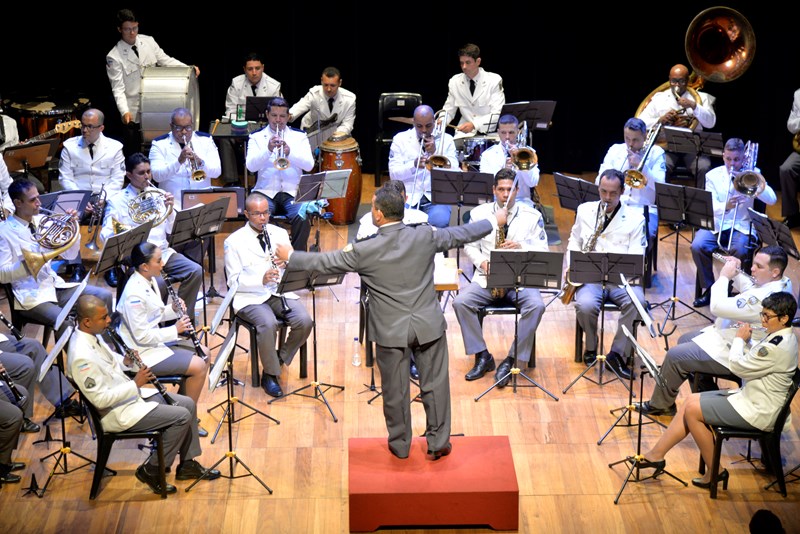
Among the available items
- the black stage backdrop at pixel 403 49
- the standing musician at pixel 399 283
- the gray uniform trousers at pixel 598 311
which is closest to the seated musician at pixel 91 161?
the black stage backdrop at pixel 403 49

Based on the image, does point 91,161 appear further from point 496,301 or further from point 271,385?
point 496,301

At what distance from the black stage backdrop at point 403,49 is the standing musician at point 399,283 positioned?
6.80m

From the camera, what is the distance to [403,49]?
41.5ft

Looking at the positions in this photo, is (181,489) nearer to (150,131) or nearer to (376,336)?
(376,336)

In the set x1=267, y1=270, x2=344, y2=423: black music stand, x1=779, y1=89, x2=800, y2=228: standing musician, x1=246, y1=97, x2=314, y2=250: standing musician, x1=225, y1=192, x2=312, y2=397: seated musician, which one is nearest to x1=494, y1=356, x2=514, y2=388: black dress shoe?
x1=267, y1=270, x2=344, y2=423: black music stand

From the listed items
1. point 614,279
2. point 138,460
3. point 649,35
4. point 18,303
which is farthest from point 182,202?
point 649,35

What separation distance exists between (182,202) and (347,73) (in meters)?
4.09

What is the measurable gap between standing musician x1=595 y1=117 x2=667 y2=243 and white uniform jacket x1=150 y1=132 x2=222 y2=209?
137 inches

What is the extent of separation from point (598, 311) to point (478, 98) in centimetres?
373

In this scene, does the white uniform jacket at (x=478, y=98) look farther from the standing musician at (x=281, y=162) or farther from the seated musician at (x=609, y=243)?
the seated musician at (x=609, y=243)

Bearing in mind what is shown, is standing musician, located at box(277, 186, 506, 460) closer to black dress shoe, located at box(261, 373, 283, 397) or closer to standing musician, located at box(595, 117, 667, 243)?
black dress shoe, located at box(261, 373, 283, 397)

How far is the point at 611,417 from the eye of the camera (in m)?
7.61

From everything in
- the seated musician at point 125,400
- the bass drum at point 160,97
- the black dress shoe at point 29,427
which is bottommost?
the black dress shoe at point 29,427

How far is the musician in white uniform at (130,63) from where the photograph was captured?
11.5 meters
